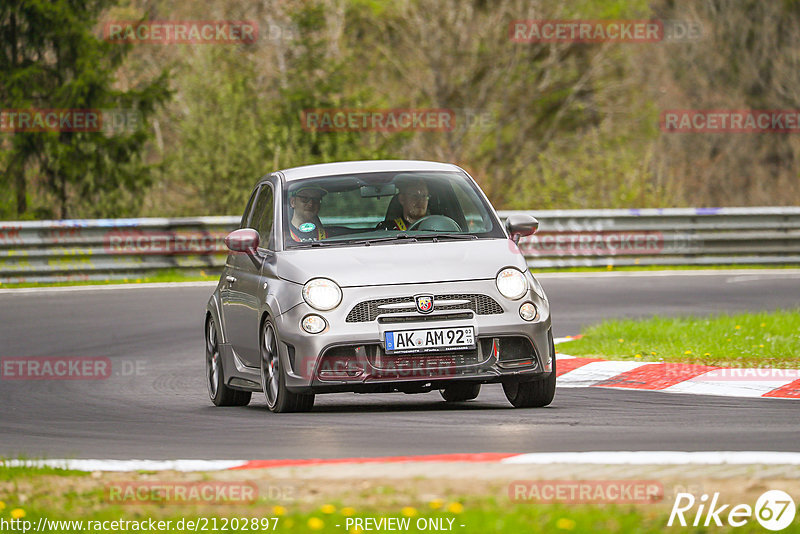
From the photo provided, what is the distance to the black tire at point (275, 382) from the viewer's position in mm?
9969

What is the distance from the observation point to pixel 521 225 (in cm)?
1041

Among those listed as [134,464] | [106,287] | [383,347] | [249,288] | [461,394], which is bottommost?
[106,287]

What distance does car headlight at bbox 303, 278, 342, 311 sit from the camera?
9625 mm

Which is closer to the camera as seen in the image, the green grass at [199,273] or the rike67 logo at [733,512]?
the rike67 logo at [733,512]

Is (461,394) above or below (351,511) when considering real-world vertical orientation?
below

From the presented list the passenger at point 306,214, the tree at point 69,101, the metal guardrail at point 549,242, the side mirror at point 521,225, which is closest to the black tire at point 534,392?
the side mirror at point 521,225

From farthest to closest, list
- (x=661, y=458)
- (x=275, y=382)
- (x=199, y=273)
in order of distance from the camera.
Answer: (x=199, y=273), (x=275, y=382), (x=661, y=458)

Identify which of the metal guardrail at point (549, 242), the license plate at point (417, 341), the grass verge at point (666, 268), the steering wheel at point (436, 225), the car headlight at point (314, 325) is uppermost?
the steering wheel at point (436, 225)

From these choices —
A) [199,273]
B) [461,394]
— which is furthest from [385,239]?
[199,273]

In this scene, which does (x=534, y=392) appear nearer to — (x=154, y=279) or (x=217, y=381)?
(x=217, y=381)

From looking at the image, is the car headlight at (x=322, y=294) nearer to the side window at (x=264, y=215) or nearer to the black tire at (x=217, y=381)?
the side window at (x=264, y=215)

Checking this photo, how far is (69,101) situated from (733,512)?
2618cm

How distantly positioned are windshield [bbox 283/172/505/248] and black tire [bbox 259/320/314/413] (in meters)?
0.68

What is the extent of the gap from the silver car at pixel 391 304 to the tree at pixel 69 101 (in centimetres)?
2076
